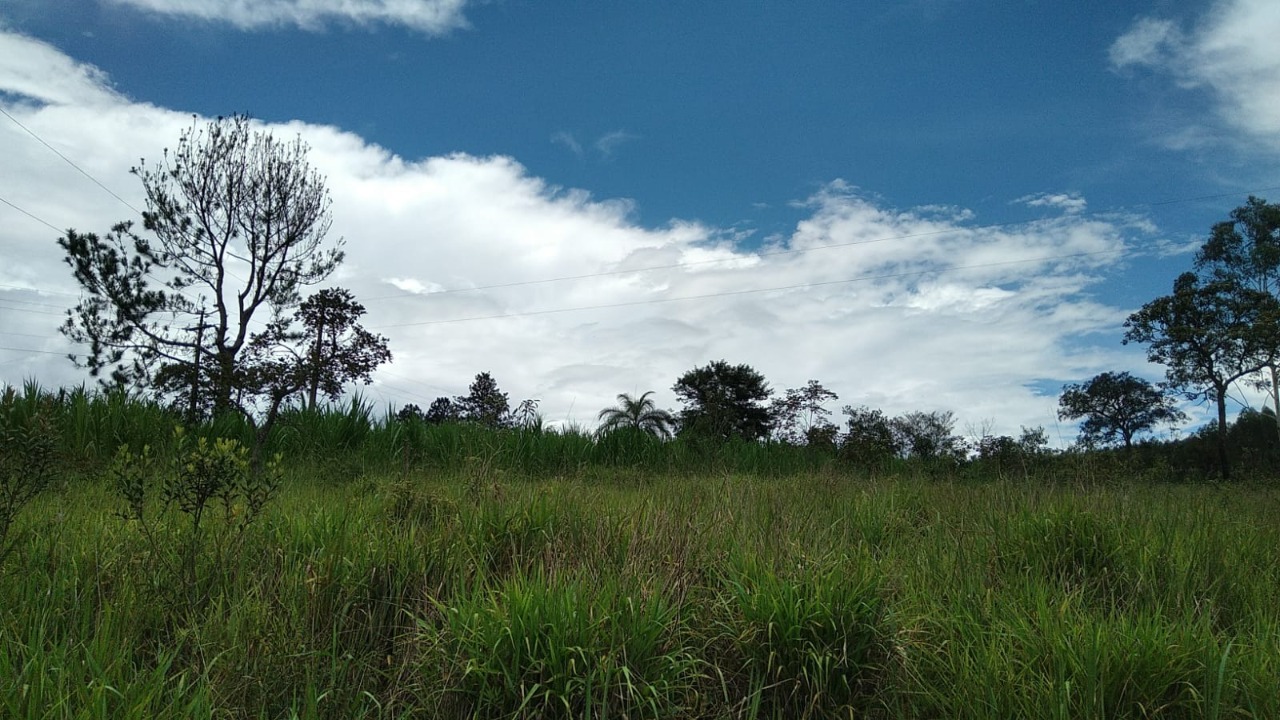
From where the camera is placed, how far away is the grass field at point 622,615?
3.10 m

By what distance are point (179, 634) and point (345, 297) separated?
16092 mm

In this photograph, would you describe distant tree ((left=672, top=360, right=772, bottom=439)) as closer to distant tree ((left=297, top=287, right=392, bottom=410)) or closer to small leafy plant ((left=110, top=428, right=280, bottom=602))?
distant tree ((left=297, top=287, right=392, bottom=410))

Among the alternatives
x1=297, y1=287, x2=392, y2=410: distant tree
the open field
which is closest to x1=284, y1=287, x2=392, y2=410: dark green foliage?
x1=297, y1=287, x2=392, y2=410: distant tree

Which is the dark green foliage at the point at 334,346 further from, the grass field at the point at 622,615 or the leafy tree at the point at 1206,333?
the leafy tree at the point at 1206,333

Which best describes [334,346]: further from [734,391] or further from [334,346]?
[734,391]

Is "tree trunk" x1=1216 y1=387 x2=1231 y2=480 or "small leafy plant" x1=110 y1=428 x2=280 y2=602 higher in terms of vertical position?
"tree trunk" x1=1216 y1=387 x2=1231 y2=480

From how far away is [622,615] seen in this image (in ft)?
11.0

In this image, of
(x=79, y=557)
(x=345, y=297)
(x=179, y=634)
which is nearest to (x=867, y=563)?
(x=179, y=634)

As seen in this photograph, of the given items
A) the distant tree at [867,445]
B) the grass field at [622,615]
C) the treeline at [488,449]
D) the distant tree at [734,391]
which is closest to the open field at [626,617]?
the grass field at [622,615]

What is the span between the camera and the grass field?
3.10 meters

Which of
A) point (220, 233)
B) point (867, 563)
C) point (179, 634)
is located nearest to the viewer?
point (179, 634)

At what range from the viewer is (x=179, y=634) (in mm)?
3543

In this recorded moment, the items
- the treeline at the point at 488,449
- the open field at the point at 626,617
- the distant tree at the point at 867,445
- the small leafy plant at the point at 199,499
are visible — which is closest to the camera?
the open field at the point at 626,617

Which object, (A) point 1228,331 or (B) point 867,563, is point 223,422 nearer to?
(B) point 867,563
